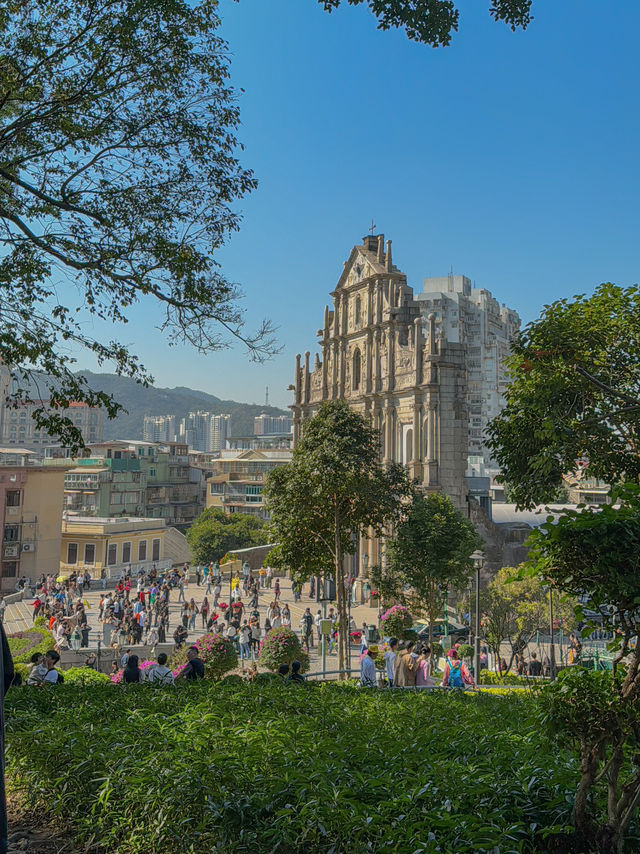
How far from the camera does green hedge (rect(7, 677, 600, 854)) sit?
3.91 meters

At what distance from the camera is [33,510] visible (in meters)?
46.9

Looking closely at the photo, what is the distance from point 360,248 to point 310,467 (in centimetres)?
2703

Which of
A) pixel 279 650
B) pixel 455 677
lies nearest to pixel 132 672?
pixel 279 650

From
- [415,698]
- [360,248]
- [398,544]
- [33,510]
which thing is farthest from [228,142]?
[33,510]

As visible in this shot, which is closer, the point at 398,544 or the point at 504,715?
the point at 504,715

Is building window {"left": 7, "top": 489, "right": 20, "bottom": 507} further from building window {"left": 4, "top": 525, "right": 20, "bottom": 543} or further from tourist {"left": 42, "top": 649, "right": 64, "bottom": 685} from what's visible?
tourist {"left": 42, "top": 649, "right": 64, "bottom": 685}

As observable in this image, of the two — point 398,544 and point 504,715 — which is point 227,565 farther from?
point 504,715

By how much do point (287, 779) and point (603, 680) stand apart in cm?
199

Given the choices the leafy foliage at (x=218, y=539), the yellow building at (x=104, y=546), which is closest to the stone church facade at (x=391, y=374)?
the leafy foliage at (x=218, y=539)

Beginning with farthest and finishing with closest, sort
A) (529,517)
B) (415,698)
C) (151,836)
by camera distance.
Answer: (529,517)
(415,698)
(151,836)

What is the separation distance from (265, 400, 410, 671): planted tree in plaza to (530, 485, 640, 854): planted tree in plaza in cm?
1350

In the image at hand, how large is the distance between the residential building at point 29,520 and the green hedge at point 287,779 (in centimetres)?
4244

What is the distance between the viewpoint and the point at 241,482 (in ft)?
250

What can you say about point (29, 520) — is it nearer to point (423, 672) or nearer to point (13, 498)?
point (13, 498)
